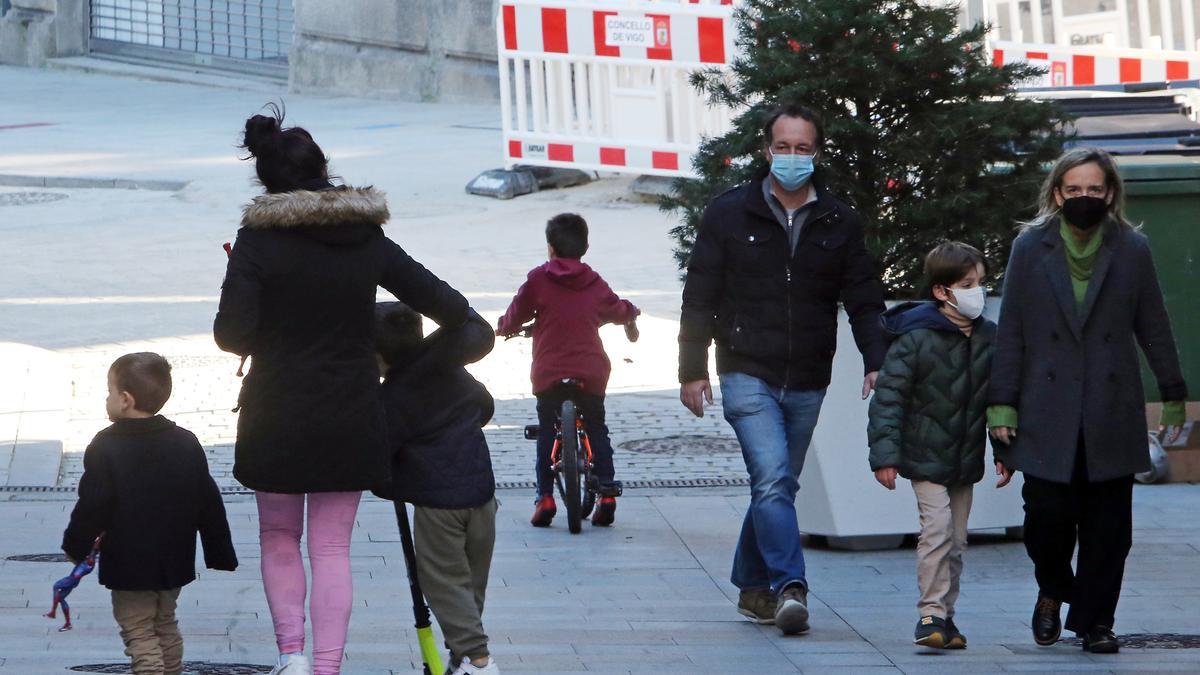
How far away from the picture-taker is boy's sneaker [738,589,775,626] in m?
6.12

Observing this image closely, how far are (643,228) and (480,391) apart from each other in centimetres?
1182

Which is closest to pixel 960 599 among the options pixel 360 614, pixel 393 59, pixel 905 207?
pixel 905 207

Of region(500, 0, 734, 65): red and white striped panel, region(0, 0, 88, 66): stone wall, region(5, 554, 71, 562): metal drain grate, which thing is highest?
region(0, 0, 88, 66): stone wall

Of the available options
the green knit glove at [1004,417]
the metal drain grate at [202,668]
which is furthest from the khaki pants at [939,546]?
the metal drain grate at [202,668]

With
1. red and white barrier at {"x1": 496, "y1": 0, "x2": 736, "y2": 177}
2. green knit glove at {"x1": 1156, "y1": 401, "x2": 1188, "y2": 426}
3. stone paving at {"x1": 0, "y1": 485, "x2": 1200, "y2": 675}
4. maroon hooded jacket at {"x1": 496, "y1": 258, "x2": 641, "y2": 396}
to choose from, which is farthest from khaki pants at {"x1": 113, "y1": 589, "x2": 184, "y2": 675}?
red and white barrier at {"x1": 496, "y1": 0, "x2": 736, "y2": 177}

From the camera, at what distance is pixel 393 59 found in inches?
1085

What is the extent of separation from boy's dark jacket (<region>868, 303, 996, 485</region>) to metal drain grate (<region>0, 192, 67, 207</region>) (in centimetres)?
1437

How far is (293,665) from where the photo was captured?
16.1 ft

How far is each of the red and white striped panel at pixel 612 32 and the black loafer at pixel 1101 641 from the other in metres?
11.1

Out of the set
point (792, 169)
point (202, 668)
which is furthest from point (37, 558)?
point (792, 169)

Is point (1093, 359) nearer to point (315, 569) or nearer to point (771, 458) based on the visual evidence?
point (771, 458)

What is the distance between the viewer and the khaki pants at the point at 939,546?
5.79 m

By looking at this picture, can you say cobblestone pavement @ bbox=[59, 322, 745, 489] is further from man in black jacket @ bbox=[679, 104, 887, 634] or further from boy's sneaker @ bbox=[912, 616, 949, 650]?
boy's sneaker @ bbox=[912, 616, 949, 650]

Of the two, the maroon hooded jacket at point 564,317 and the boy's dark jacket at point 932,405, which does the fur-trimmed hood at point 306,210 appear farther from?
the maroon hooded jacket at point 564,317
